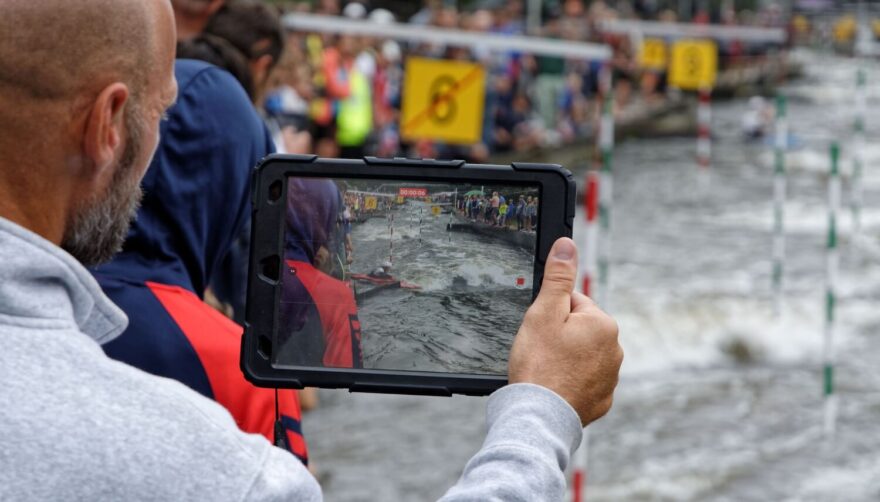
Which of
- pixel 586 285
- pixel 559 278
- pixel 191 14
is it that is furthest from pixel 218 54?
pixel 586 285

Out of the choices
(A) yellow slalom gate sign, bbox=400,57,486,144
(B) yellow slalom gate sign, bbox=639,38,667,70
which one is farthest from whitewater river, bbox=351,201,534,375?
(B) yellow slalom gate sign, bbox=639,38,667,70

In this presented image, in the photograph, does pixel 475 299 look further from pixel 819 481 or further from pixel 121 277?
pixel 819 481

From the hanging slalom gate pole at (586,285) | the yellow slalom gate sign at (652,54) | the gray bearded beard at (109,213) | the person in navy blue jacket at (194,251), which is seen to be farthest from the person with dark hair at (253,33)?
the yellow slalom gate sign at (652,54)

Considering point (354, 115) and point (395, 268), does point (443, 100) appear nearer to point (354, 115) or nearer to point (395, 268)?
point (354, 115)

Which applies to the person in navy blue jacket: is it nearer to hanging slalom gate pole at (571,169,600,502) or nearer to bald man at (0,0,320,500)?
bald man at (0,0,320,500)

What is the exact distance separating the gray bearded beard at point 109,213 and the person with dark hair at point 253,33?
1.66 metres

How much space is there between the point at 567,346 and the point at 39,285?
58cm

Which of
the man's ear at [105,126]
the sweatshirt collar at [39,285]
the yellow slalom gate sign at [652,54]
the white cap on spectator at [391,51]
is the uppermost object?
the man's ear at [105,126]

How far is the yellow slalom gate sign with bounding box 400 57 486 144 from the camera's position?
10.2m

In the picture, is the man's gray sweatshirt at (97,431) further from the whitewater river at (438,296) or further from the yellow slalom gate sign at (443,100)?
the yellow slalom gate sign at (443,100)

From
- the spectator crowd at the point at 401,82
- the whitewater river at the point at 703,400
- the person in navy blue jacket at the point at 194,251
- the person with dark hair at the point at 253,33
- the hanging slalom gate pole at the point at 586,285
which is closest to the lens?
the person in navy blue jacket at the point at 194,251

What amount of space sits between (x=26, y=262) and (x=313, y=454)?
5181 mm

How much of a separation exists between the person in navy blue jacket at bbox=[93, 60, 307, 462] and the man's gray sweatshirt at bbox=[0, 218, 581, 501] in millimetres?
636

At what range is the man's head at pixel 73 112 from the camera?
1437 millimetres
